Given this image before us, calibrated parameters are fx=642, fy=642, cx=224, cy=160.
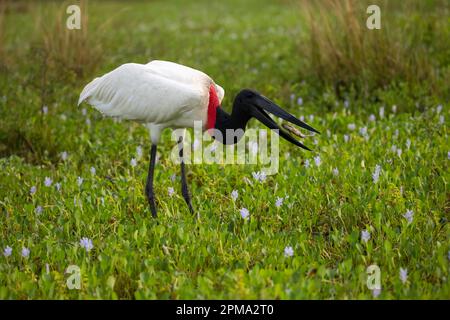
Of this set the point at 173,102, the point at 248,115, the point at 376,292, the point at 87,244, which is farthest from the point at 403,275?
the point at 173,102

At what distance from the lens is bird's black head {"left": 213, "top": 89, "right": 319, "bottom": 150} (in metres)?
4.34

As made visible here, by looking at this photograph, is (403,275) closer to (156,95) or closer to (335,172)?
(335,172)

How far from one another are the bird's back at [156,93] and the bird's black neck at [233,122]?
6.1 inches

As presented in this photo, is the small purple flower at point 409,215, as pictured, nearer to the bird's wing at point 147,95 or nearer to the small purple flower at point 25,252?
the bird's wing at point 147,95

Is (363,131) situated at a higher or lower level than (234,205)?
higher

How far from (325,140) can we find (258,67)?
313 cm

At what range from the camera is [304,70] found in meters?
7.72

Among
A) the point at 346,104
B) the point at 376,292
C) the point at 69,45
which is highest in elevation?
the point at 69,45

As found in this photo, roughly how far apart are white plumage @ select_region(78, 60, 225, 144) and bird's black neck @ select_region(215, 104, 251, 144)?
0.12 metres

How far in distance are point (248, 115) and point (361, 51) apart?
2.96 meters

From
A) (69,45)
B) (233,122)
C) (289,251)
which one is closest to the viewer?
(289,251)

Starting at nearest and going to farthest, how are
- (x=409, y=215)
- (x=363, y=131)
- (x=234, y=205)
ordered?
(x=409, y=215) → (x=234, y=205) → (x=363, y=131)

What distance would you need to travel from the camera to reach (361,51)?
699 cm

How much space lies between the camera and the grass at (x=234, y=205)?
3.46 meters
